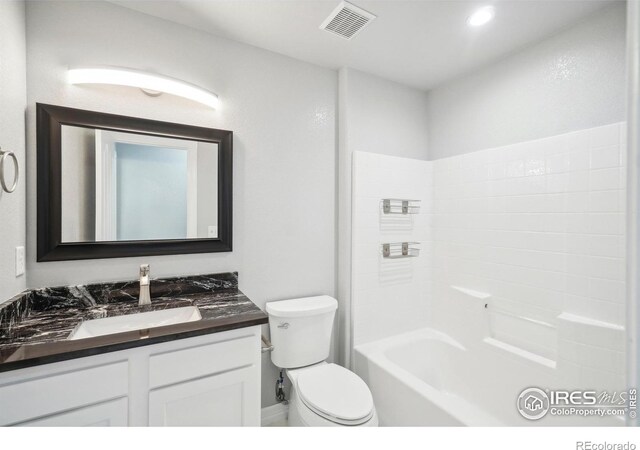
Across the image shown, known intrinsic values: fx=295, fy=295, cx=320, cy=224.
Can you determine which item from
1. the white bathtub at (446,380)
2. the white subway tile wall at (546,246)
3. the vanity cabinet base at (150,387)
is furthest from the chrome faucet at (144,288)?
the white subway tile wall at (546,246)

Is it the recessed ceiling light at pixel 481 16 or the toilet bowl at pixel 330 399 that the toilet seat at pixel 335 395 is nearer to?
the toilet bowl at pixel 330 399

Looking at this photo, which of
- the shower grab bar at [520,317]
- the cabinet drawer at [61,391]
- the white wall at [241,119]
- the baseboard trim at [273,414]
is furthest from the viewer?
the baseboard trim at [273,414]

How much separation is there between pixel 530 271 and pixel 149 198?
2312mm

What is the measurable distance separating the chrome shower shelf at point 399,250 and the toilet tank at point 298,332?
2.09 feet

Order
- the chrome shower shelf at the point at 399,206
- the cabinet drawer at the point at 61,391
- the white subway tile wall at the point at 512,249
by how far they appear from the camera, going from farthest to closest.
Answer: the chrome shower shelf at the point at 399,206
the white subway tile wall at the point at 512,249
the cabinet drawer at the point at 61,391

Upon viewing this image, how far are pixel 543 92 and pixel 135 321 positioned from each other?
263 cm

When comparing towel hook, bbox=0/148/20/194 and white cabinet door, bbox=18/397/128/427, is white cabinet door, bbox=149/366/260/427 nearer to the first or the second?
white cabinet door, bbox=18/397/128/427

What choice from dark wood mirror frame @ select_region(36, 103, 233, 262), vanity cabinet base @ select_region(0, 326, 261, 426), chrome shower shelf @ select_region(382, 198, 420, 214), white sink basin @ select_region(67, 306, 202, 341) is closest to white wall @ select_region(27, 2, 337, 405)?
dark wood mirror frame @ select_region(36, 103, 233, 262)

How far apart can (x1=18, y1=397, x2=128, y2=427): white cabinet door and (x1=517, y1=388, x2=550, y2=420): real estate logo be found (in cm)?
206

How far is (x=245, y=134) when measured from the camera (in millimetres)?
1875

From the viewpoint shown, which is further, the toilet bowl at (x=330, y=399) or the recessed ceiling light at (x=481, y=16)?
the recessed ceiling light at (x=481, y=16)

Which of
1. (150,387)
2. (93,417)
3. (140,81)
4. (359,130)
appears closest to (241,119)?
(140,81)

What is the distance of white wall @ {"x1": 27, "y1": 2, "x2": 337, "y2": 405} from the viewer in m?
1.42

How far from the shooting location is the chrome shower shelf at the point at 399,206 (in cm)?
227
